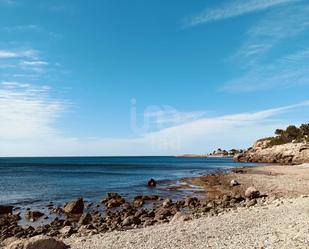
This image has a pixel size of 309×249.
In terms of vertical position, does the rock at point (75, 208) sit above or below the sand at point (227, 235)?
below

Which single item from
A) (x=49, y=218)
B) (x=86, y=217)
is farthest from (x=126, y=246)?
(x=49, y=218)

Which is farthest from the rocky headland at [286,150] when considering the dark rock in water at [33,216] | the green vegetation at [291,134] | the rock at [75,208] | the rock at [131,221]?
the dark rock in water at [33,216]

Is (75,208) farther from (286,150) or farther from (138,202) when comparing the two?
(286,150)

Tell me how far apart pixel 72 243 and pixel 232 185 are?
36.0 m

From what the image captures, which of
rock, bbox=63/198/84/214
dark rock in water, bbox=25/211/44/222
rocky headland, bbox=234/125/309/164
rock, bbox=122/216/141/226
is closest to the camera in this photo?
rock, bbox=122/216/141/226

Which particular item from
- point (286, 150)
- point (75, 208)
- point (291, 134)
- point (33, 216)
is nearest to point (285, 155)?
point (286, 150)

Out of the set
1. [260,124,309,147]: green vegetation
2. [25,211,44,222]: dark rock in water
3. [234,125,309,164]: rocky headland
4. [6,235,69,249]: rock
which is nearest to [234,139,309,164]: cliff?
[234,125,309,164]: rocky headland

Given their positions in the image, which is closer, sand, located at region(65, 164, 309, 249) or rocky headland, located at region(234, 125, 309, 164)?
sand, located at region(65, 164, 309, 249)

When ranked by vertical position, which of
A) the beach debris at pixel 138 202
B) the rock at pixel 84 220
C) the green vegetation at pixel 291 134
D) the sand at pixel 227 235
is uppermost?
the green vegetation at pixel 291 134

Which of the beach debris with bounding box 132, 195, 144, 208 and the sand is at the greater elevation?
the sand

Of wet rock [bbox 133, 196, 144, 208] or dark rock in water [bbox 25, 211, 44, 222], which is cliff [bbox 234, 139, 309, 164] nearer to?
wet rock [bbox 133, 196, 144, 208]

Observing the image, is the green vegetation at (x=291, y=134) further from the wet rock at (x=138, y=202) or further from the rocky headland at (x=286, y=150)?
the wet rock at (x=138, y=202)

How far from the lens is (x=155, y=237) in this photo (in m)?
15.3

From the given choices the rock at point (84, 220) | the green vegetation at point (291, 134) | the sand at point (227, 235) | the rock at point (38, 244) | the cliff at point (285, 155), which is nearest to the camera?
the sand at point (227, 235)
